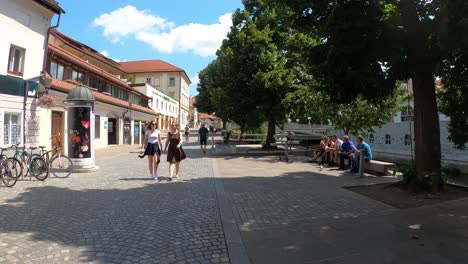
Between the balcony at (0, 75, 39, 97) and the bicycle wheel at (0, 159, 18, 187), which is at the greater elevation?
the balcony at (0, 75, 39, 97)

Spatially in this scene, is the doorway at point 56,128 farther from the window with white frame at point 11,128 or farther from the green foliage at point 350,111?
the green foliage at point 350,111

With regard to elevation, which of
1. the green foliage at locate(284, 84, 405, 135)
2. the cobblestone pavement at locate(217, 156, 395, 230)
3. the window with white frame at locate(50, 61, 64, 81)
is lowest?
the cobblestone pavement at locate(217, 156, 395, 230)

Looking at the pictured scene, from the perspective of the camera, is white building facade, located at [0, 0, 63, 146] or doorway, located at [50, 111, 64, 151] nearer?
white building facade, located at [0, 0, 63, 146]

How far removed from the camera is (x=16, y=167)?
9.88m

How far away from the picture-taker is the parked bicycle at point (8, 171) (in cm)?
935

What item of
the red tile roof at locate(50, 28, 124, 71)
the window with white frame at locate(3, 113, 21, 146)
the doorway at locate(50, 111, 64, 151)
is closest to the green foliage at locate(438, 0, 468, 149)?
the window with white frame at locate(3, 113, 21, 146)

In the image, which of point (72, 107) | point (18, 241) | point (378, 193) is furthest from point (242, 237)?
point (72, 107)

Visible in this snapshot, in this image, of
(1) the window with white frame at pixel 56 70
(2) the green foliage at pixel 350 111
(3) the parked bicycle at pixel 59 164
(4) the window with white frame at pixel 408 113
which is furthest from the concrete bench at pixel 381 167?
(1) the window with white frame at pixel 56 70

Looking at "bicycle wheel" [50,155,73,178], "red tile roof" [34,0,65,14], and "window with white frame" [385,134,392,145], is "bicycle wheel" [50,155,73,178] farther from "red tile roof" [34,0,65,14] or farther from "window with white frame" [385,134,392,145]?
"window with white frame" [385,134,392,145]

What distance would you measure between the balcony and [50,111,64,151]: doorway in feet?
11.5

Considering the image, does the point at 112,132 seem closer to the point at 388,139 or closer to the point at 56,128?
the point at 56,128

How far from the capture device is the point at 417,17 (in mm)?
→ 7734

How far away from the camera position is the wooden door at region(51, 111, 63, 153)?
58.6ft

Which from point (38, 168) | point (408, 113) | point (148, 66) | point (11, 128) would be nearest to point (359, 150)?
point (408, 113)
